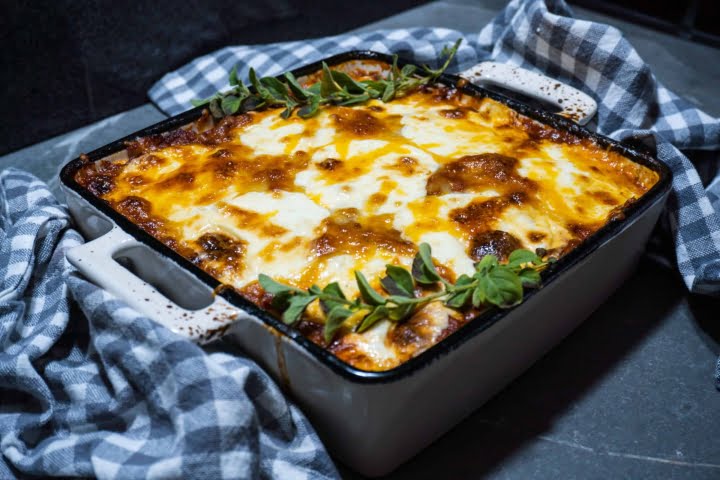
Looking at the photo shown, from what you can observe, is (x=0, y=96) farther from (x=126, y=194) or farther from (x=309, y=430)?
(x=309, y=430)

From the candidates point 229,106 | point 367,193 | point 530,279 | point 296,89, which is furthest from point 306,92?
point 530,279

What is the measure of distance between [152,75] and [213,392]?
3.90ft

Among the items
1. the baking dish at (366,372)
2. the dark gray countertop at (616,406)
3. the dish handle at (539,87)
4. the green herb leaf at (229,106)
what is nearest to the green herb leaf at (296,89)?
the green herb leaf at (229,106)

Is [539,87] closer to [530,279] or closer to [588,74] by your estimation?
[588,74]

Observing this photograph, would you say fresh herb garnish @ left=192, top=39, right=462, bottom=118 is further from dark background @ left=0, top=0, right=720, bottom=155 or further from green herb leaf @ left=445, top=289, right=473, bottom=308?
green herb leaf @ left=445, top=289, right=473, bottom=308

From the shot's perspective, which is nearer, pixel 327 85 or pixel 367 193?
pixel 367 193

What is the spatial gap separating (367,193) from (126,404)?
48 cm

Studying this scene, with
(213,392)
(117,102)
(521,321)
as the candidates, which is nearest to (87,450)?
(213,392)

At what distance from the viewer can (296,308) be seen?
35.1 inches

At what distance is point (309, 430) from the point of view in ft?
2.99

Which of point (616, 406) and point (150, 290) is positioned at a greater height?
point (150, 290)

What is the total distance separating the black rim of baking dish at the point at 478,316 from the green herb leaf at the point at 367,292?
0.10m

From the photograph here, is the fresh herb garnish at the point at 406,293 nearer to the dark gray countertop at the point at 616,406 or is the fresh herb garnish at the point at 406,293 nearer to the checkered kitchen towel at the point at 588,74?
the dark gray countertop at the point at 616,406

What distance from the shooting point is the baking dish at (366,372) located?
83 cm
